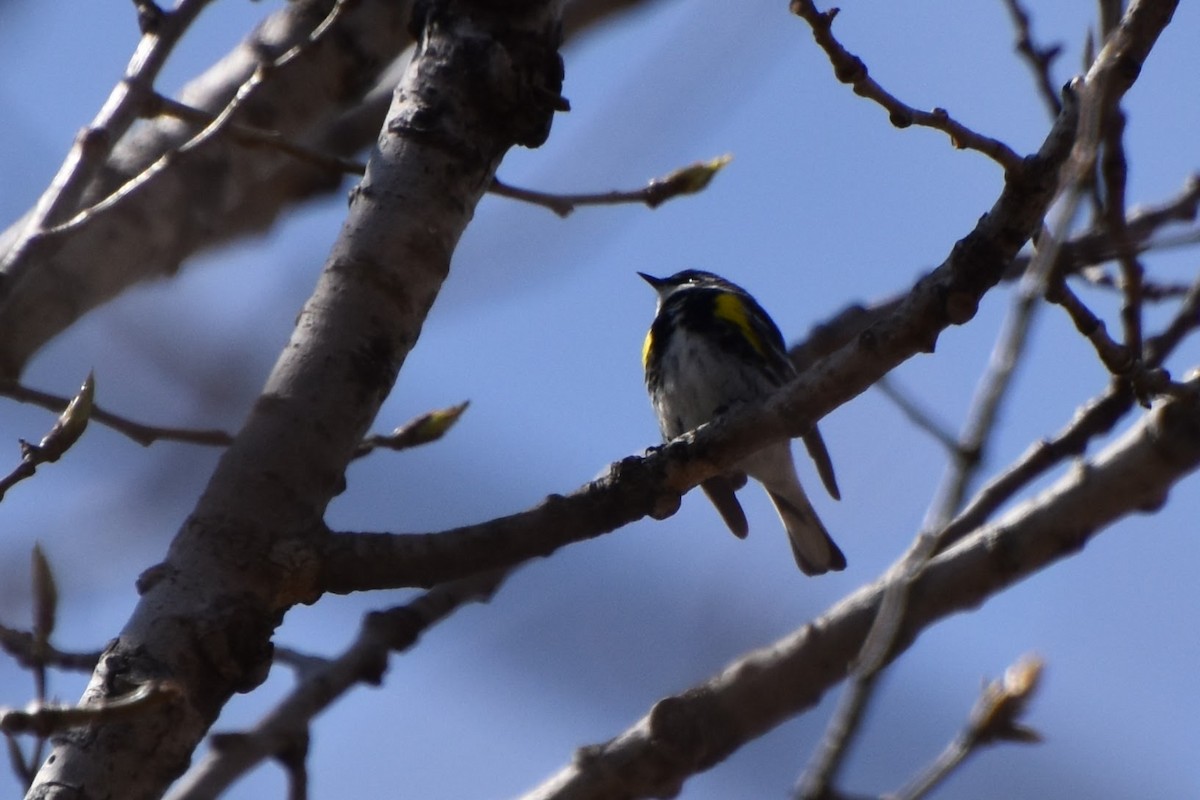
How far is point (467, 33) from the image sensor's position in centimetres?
282

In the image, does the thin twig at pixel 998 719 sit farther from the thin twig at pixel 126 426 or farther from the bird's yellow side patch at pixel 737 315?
the bird's yellow side patch at pixel 737 315

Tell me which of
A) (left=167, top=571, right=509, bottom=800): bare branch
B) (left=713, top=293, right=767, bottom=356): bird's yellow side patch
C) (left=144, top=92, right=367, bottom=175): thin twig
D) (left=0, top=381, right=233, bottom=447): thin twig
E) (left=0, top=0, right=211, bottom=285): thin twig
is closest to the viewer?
(left=0, top=0, right=211, bottom=285): thin twig

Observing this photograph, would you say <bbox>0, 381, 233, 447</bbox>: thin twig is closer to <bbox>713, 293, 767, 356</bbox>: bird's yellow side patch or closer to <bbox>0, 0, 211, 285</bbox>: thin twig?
<bbox>0, 0, 211, 285</bbox>: thin twig

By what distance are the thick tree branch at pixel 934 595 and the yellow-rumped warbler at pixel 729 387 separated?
211 cm

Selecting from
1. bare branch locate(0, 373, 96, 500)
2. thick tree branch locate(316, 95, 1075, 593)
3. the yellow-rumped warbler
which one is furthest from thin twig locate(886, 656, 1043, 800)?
the yellow-rumped warbler

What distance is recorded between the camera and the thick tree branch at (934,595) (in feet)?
9.97

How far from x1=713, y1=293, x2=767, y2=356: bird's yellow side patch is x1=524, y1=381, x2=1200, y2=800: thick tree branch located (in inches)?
96.6

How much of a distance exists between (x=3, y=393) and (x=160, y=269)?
1103 mm

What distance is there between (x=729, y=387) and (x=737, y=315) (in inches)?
20.2

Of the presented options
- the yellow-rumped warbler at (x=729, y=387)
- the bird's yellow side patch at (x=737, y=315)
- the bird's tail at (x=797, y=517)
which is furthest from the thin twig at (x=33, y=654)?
the bird's yellow side patch at (x=737, y=315)

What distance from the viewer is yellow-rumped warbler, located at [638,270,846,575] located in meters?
5.62

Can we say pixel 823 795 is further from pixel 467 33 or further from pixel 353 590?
pixel 467 33

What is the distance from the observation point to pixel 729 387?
18.5 feet

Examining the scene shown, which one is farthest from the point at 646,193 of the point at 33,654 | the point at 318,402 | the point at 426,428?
the point at 33,654
